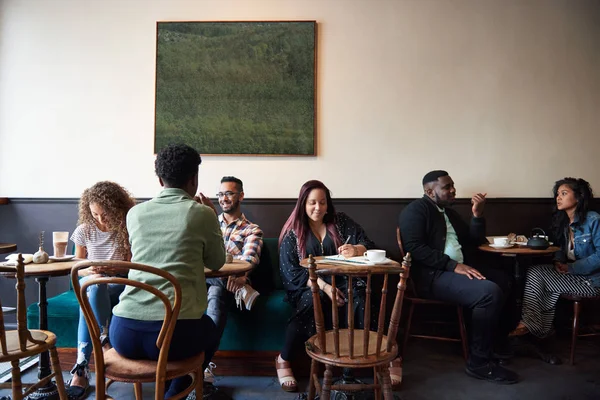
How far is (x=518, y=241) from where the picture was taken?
328cm

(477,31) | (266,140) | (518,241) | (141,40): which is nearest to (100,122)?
(141,40)

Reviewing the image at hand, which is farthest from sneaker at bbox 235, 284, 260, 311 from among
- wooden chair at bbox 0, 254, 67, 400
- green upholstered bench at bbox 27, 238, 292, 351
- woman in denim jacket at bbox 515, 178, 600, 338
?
woman in denim jacket at bbox 515, 178, 600, 338

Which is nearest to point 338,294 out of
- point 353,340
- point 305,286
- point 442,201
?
point 305,286

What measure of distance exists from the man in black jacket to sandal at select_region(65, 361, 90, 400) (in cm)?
217

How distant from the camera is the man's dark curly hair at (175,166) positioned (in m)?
1.72

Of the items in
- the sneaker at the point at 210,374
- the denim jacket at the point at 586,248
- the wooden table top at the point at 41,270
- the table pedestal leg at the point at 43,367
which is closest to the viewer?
the wooden table top at the point at 41,270

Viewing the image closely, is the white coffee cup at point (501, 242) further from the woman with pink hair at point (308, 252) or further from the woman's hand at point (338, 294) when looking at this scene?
the woman's hand at point (338, 294)

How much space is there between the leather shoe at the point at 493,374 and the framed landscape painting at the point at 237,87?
6.49ft

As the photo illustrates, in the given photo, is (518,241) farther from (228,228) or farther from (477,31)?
(228,228)

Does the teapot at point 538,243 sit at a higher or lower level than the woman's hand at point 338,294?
higher

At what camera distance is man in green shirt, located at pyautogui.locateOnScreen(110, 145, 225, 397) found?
Result: 157 centimetres

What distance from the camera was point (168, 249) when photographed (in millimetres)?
1587

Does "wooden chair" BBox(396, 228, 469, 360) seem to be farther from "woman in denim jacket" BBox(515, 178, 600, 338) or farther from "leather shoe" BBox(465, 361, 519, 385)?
"woman in denim jacket" BBox(515, 178, 600, 338)

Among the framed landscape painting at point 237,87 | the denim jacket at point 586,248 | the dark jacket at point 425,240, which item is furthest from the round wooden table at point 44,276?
the denim jacket at point 586,248
